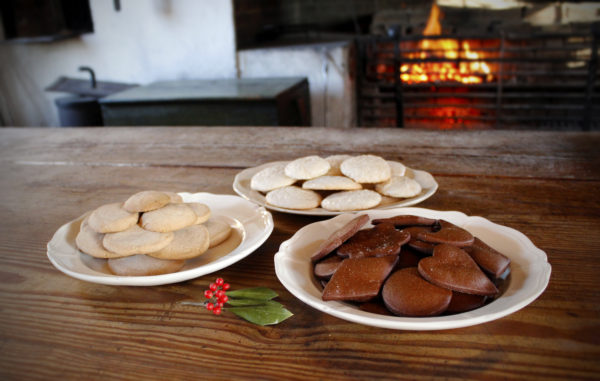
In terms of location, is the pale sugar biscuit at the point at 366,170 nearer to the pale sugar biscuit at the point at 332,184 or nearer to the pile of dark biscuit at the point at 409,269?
the pale sugar biscuit at the point at 332,184

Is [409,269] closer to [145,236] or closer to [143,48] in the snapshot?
[145,236]

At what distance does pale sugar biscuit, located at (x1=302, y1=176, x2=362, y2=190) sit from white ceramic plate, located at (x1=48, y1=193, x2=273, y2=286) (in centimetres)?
12

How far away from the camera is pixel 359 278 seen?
0.58 m

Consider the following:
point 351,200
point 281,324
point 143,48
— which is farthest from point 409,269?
point 143,48

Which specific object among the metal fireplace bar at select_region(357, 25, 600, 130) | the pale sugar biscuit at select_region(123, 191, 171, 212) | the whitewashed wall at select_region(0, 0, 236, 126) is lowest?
the metal fireplace bar at select_region(357, 25, 600, 130)

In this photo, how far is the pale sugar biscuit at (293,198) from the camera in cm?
89

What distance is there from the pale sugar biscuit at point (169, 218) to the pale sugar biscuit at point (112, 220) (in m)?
0.02

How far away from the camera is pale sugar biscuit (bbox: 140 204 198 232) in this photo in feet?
2.27

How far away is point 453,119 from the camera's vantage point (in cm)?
388

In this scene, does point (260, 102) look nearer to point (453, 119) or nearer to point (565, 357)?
point (453, 119)

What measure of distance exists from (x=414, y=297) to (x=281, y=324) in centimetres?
19

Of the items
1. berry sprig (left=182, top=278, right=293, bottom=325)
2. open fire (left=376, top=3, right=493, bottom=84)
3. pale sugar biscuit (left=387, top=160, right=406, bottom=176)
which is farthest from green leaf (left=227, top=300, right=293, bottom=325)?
open fire (left=376, top=3, right=493, bottom=84)

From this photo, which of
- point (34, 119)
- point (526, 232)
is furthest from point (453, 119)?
point (34, 119)

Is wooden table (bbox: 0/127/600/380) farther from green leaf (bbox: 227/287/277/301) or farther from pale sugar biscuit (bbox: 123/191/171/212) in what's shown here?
pale sugar biscuit (bbox: 123/191/171/212)
